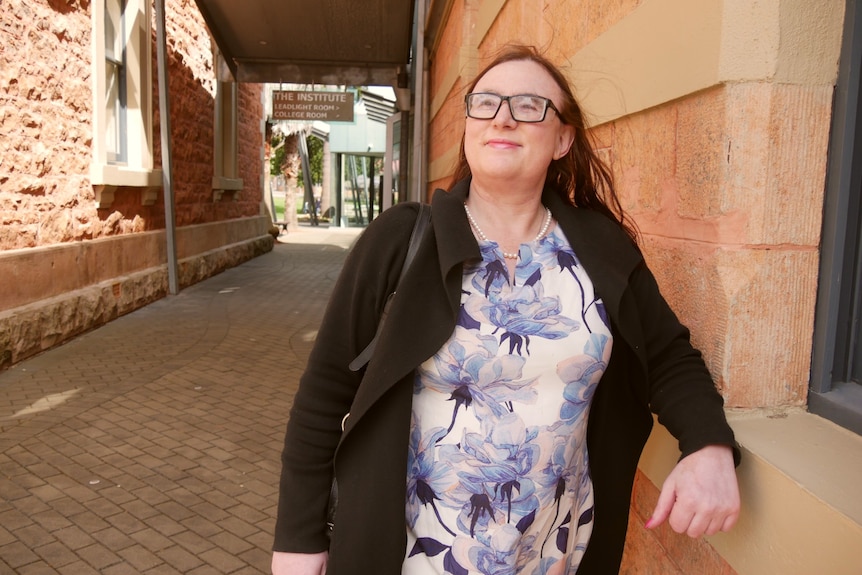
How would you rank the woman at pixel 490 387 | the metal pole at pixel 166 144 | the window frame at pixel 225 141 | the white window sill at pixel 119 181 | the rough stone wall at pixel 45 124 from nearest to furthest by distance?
the woman at pixel 490 387
the rough stone wall at pixel 45 124
the white window sill at pixel 119 181
the metal pole at pixel 166 144
the window frame at pixel 225 141

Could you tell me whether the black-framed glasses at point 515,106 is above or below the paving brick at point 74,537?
above

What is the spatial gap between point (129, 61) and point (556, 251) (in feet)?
30.9

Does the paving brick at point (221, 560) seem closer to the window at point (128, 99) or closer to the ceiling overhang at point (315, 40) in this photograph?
the window at point (128, 99)

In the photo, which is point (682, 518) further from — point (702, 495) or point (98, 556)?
point (98, 556)

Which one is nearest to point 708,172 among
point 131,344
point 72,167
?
point 131,344

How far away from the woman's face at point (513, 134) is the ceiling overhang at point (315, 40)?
947cm

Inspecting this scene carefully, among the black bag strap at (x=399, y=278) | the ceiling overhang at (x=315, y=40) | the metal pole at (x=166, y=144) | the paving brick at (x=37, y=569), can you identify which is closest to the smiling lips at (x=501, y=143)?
the black bag strap at (x=399, y=278)

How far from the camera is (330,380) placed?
1.68 metres

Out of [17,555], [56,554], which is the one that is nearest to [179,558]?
[56,554]

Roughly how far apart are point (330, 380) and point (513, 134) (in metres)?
0.69

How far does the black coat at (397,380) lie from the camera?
1.60m

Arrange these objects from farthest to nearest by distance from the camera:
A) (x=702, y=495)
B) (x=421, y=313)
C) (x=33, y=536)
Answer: (x=33, y=536) < (x=421, y=313) < (x=702, y=495)

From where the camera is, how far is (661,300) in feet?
5.94

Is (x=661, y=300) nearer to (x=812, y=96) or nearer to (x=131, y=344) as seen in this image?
(x=812, y=96)
